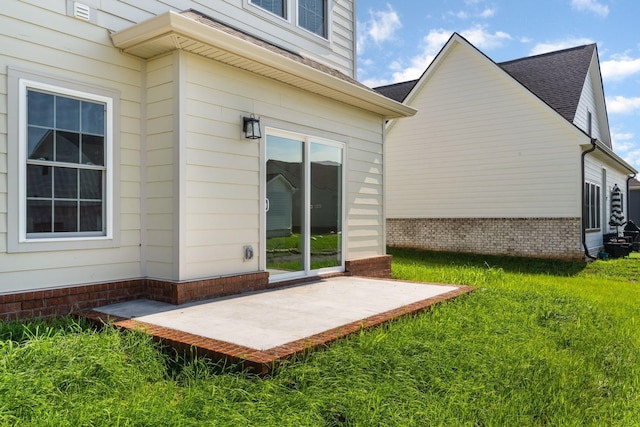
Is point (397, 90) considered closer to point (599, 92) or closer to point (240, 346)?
point (599, 92)

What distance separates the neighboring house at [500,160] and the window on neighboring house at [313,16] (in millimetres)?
7650

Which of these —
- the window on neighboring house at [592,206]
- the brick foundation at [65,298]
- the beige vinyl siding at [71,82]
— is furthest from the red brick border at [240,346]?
the window on neighboring house at [592,206]

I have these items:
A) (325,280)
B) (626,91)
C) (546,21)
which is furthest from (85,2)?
(626,91)

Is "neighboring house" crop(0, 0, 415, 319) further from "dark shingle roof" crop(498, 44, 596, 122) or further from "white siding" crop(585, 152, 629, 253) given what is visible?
"white siding" crop(585, 152, 629, 253)

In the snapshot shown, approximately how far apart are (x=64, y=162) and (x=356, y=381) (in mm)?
3541

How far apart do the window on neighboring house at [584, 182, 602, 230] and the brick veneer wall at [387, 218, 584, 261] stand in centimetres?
93

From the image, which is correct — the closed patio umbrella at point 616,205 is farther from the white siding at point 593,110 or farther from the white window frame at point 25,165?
the white window frame at point 25,165

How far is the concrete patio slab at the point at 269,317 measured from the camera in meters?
3.49

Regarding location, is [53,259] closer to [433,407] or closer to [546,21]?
[433,407]

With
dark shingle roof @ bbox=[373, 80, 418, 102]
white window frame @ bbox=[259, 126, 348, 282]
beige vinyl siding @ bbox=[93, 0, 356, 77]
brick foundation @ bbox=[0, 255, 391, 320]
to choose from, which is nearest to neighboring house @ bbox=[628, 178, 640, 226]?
dark shingle roof @ bbox=[373, 80, 418, 102]

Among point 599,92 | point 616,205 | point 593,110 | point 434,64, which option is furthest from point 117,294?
point 599,92

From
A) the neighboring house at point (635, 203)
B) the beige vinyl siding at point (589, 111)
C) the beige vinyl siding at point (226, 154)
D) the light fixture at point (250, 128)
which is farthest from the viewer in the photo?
the neighboring house at point (635, 203)

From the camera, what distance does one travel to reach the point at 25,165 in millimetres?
4312

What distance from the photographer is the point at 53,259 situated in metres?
4.51
